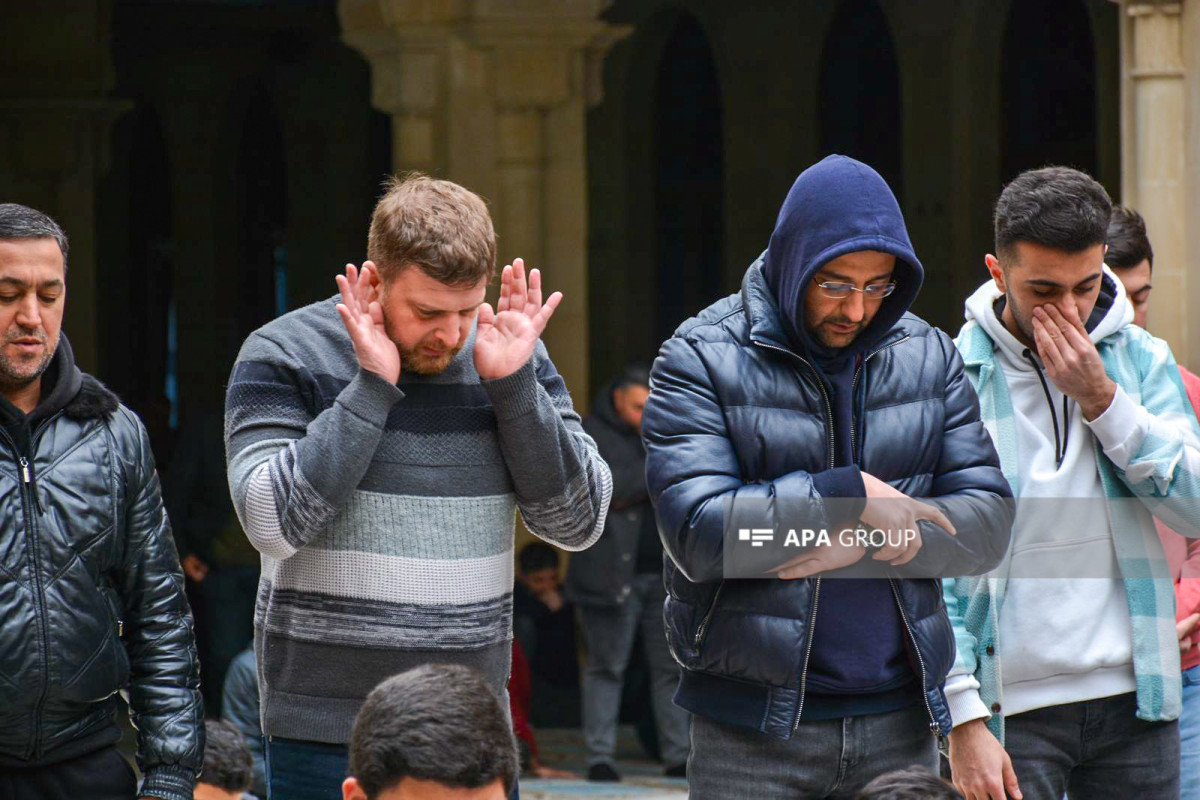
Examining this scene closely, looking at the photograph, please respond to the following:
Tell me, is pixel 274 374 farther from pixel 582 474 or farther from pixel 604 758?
pixel 604 758

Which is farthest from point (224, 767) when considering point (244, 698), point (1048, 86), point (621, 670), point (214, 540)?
point (1048, 86)

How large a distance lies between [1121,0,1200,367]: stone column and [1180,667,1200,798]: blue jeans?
107 inches

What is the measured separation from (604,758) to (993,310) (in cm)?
458

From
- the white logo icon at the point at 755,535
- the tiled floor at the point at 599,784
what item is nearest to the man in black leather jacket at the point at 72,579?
the white logo icon at the point at 755,535

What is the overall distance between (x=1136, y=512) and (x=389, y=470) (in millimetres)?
1243

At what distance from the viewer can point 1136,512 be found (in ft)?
10.6

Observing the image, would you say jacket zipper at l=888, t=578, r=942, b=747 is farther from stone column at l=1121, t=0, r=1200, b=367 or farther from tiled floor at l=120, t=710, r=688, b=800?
tiled floor at l=120, t=710, r=688, b=800

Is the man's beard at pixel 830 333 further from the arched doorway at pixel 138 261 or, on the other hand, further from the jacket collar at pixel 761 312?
the arched doorway at pixel 138 261

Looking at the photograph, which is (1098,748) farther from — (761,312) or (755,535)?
(761,312)

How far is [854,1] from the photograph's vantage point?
12711 millimetres

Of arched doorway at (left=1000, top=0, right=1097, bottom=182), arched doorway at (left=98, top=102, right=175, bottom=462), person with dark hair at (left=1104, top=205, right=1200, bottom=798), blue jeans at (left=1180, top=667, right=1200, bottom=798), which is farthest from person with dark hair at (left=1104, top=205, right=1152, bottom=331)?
arched doorway at (left=98, top=102, right=175, bottom=462)

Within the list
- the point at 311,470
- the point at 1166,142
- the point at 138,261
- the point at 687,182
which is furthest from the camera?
the point at 138,261

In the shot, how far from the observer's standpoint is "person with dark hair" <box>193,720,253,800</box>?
4141 millimetres

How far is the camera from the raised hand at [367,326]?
2.75m
